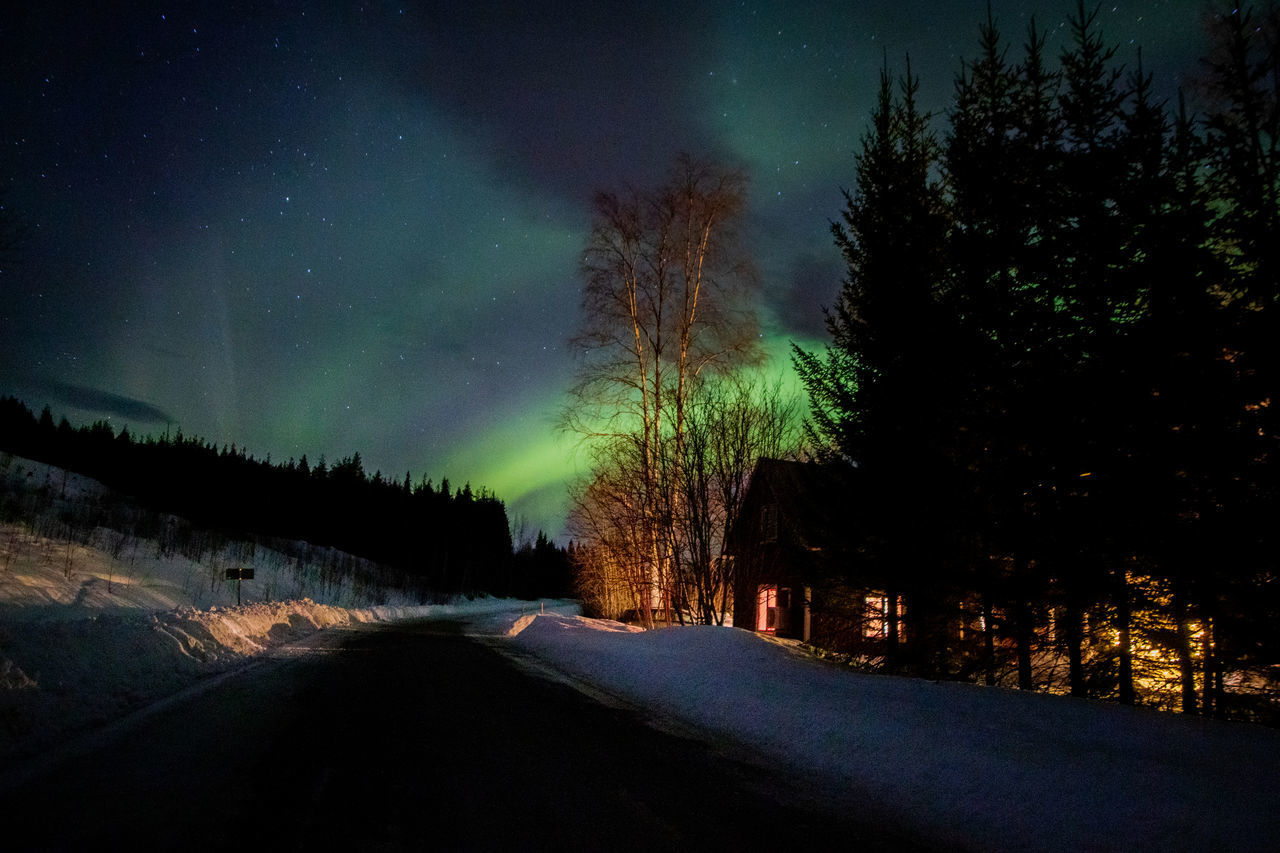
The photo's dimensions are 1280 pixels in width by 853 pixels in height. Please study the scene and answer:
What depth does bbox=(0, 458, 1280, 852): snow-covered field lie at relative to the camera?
175 inches

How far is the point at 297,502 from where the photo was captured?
87.8m

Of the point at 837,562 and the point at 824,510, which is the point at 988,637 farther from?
the point at 824,510

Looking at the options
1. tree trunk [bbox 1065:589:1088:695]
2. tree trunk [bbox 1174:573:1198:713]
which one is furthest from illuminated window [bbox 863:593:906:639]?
tree trunk [bbox 1174:573:1198:713]

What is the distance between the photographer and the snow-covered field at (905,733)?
4.43 metres

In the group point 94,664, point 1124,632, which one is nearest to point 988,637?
point 1124,632

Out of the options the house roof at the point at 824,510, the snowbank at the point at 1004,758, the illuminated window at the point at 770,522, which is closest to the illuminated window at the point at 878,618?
the house roof at the point at 824,510

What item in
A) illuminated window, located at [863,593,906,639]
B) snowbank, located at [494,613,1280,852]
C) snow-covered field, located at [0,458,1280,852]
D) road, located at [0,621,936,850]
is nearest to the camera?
road, located at [0,621,936,850]

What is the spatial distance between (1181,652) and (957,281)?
6943 mm

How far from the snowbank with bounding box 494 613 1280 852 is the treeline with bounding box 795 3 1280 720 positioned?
2.30 m

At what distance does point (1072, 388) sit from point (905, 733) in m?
6.49

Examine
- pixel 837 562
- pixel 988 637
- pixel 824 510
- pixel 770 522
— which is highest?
pixel 770 522

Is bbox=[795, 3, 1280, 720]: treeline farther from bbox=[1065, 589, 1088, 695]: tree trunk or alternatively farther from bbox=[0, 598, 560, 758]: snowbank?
bbox=[0, 598, 560, 758]: snowbank

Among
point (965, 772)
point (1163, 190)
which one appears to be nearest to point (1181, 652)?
point (965, 772)

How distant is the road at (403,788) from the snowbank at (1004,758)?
86 centimetres
